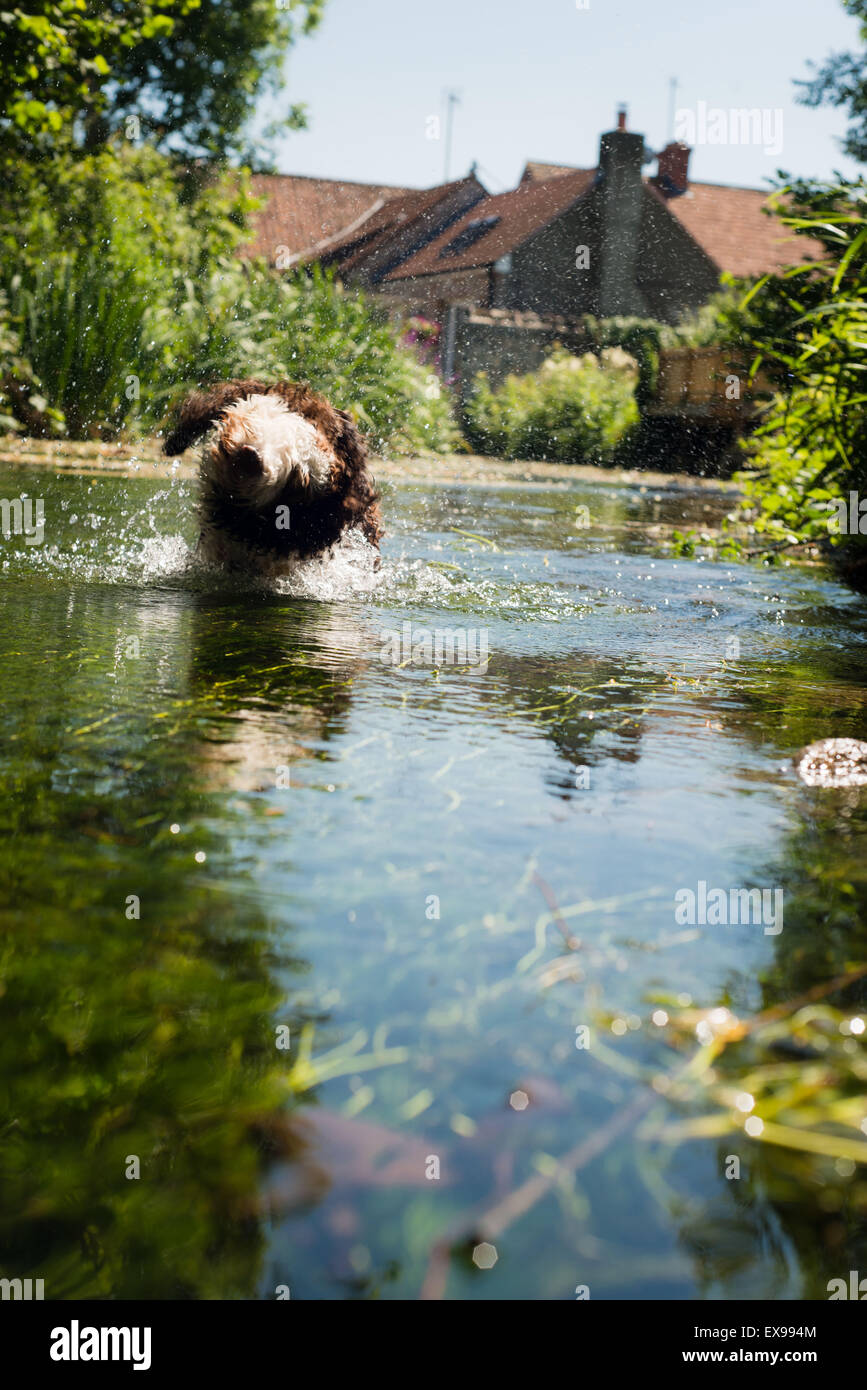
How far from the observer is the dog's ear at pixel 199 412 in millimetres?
6000

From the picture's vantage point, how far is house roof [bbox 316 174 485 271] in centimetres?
4375

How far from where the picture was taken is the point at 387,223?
45.3 meters

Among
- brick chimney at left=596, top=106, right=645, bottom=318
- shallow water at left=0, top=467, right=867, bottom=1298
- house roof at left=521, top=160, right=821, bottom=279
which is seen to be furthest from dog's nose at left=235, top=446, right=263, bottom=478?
house roof at left=521, top=160, right=821, bottom=279

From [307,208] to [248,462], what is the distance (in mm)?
44201

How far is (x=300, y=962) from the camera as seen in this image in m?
1.83

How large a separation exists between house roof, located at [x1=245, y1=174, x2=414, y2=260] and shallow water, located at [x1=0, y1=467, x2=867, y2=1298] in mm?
42254

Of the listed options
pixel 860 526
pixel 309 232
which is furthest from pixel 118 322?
pixel 309 232

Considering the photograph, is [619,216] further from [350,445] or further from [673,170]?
[350,445]

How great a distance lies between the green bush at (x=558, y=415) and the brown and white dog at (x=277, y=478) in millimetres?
19080

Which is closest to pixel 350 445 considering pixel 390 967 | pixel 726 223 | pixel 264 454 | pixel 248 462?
pixel 264 454

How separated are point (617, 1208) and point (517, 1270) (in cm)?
14

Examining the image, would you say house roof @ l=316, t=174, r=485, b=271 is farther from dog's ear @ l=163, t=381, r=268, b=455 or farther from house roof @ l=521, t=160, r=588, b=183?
dog's ear @ l=163, t=381, r=268, b=455

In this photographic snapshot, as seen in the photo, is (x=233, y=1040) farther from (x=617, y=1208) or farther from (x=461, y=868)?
(x=461, y=868)
